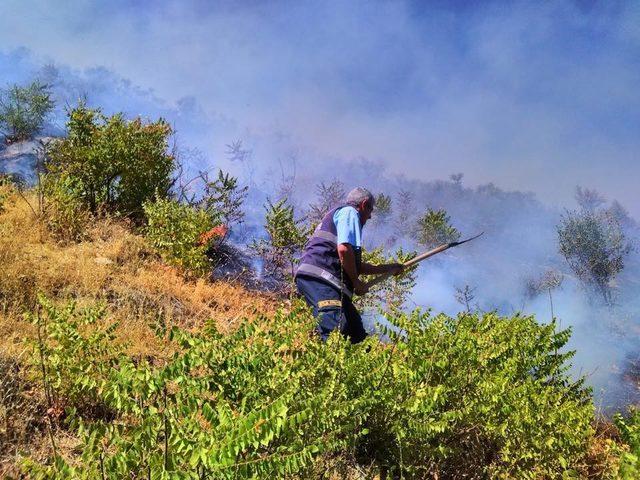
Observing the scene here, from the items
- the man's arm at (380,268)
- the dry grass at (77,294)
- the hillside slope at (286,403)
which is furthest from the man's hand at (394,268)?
the dry grass at (77,294)

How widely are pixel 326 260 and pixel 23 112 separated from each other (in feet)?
55.9

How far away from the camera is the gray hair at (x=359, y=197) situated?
4.39m

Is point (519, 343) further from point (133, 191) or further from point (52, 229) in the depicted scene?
point (133, 191)

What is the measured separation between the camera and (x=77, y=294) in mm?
4883

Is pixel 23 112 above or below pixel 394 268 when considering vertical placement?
above

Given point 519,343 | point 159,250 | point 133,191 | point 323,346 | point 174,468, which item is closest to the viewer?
point 174,468

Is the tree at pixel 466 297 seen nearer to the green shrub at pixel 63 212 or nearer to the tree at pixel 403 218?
the green shrub at pixel 63 212

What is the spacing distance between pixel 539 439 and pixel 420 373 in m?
0.86

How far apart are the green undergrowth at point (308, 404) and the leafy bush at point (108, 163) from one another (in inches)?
245

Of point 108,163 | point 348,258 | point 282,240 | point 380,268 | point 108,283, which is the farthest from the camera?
point 282,240

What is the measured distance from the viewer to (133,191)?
895 cm

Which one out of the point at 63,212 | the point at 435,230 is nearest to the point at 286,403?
the point at 63,212

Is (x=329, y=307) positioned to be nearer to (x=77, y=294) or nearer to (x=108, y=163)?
(x=77, y=294)

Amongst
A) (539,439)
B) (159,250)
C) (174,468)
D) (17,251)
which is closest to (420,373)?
(539,439)
